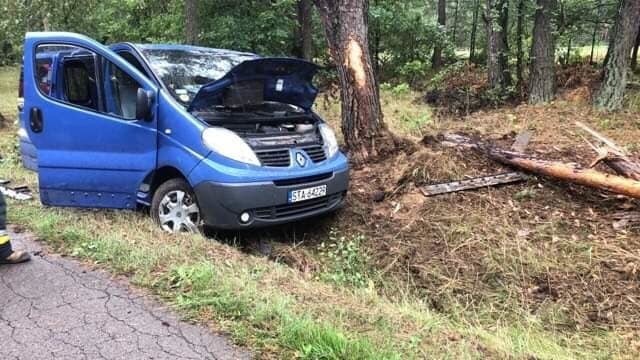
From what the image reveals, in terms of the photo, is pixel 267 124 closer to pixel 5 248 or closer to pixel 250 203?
pixel 250 203

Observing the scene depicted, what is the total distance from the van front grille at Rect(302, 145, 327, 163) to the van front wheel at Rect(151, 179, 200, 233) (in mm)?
1210

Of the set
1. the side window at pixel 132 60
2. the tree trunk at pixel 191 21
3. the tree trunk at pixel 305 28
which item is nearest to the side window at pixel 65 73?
the side window at pixel 132 60

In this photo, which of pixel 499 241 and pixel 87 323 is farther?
pixel 499 241

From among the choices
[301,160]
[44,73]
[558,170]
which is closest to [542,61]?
[558,170]

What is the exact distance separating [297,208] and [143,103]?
1.77 meters

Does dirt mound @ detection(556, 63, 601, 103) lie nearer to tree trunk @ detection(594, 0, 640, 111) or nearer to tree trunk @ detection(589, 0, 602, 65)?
tree trunk @ detection(594, 0, 640, 111)

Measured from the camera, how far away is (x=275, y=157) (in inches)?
207

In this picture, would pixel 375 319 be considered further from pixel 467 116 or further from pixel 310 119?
pixel 467 116

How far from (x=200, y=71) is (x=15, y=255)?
2611 mm

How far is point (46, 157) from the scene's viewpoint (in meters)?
5.82

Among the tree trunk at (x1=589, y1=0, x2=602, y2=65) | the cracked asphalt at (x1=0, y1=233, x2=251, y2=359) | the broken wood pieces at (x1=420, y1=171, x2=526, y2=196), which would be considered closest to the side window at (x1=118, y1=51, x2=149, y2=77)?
the cracked asphalt at (x1=0, y1=233, x2=251, y2=359)

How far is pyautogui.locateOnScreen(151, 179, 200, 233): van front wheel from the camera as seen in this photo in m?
5.31

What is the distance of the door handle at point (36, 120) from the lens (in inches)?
231

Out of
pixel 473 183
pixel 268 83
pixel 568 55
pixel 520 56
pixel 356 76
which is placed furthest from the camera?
pixel 568 55
